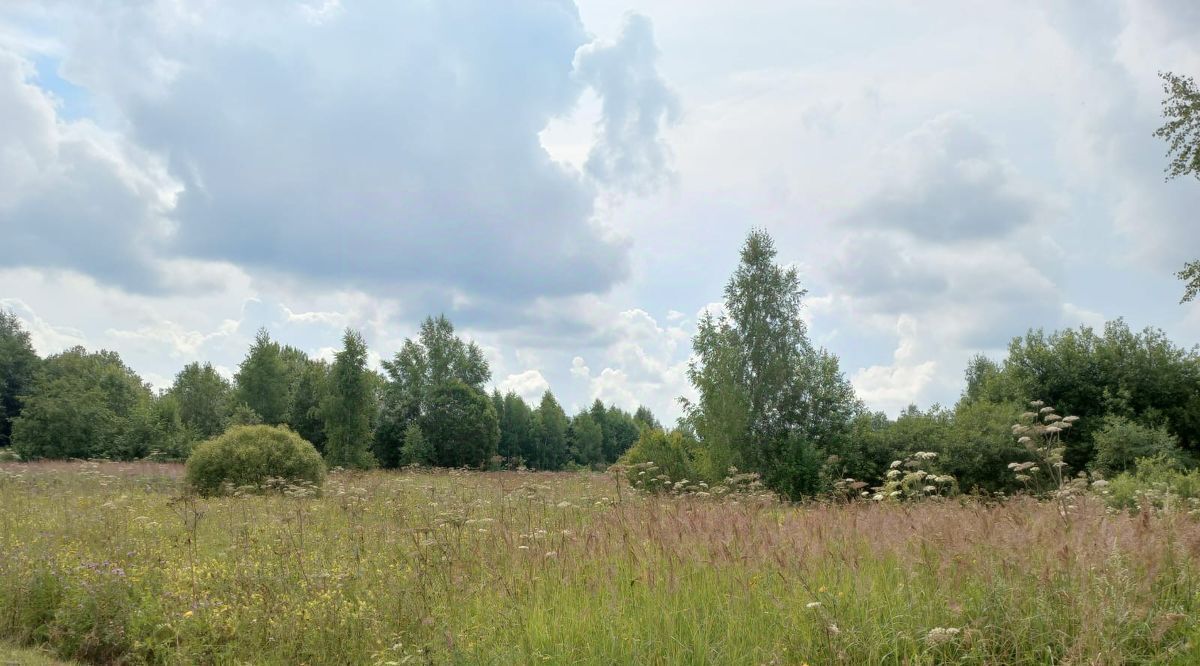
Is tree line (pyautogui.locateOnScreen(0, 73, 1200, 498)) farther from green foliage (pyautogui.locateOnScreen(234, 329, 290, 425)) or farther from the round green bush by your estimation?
the round green bush

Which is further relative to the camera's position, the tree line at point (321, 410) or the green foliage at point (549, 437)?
the green foliage at point (549, 437)

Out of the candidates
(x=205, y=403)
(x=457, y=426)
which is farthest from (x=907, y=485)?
(x=205, y=403)

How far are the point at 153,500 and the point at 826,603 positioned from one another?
13167 millimetres

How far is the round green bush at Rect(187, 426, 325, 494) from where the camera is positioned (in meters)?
15.9

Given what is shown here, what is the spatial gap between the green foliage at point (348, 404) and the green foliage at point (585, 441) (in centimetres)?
3626

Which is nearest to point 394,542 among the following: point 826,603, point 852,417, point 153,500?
point 826,603

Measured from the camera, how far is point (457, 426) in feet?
153

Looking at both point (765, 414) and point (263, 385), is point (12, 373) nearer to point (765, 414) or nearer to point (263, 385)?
point (263, 385)

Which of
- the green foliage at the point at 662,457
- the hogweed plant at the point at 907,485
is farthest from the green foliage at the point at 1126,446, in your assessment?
the hogweed plant at the point at 907,485

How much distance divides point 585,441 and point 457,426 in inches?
900

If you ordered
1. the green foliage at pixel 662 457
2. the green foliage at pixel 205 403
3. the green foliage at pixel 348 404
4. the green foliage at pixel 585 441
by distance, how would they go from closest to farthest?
the green foliage at pixel 662 457 → the green foliage at pixel 348 404 → the green foliage at pixel 205 403 → the green foliage at pixel 585 441

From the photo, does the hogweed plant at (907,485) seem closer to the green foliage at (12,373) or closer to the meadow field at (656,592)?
the meadow field at (656,592)

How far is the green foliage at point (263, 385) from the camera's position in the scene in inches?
1713

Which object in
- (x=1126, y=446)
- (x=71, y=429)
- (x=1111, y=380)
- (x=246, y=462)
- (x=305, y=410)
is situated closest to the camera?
(x=246, y=462)
